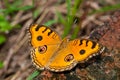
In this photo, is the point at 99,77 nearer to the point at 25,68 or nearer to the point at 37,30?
the point at 37,30

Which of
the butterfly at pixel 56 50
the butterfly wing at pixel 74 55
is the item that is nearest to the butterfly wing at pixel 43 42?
the butterfly at pixel 56 50

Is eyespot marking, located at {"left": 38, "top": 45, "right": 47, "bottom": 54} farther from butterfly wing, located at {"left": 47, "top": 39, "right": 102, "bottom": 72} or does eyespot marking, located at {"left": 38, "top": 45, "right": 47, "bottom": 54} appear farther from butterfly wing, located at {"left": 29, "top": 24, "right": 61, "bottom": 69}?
butterfly wing, located at {"left": 47, "top": 39, "right": 102, "bottom": 72}

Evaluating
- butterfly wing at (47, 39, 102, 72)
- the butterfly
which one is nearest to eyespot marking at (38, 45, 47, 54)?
the butterfly

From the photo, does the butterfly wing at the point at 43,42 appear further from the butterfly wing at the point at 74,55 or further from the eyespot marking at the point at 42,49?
the butterfly wing at the point at 74,55

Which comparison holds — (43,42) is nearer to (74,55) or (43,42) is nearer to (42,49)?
(42,49)

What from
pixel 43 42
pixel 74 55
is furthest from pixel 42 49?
pixel 74 55

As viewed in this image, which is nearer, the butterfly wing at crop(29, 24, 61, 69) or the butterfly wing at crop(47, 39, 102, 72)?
the butterfly wing at crop(47, 39, 102, 72)

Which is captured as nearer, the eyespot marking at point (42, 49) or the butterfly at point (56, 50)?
the butterfly at point (56, 50)

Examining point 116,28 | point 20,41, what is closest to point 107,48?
point 116,28

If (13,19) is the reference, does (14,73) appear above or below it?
below
